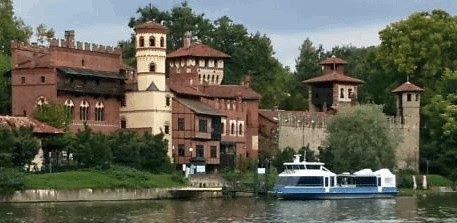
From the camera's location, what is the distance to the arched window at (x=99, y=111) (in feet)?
321

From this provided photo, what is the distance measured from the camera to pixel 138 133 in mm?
95000

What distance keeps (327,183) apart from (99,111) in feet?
61.1

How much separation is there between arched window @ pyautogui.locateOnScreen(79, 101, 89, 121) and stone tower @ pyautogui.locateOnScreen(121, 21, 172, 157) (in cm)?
354

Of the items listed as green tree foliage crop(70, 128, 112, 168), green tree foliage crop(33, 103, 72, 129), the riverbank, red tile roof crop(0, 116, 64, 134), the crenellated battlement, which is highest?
the crenellated battlement

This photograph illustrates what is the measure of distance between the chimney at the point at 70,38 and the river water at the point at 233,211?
18.6 meters

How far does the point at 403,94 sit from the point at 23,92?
35.4 meters

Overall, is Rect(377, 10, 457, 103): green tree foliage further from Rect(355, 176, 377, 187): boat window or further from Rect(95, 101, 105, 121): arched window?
Rect(95, 101, 105, 121): arched window

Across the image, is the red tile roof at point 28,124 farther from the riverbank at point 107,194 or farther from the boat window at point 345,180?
the boat window at point 345,180

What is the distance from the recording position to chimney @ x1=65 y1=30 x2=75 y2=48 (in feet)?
315

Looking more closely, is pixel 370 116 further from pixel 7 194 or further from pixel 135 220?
pixel 135 220

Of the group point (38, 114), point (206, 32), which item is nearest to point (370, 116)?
point (38, 114)

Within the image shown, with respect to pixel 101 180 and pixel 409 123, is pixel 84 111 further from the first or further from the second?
pixel 409 123

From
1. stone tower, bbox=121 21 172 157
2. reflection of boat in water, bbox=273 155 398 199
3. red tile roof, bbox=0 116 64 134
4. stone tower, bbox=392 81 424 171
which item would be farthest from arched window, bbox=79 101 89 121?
stone tower, bbox=392 81 424 171

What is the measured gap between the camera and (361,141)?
101062 millimetres
